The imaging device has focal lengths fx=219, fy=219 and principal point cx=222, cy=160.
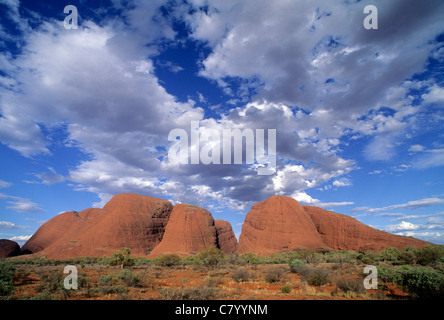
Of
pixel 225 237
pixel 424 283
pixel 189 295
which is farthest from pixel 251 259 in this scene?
pixel 225 237

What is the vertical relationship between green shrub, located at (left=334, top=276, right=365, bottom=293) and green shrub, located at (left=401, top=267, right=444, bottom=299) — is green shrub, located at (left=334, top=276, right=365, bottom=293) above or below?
below

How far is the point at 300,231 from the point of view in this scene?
5206 centimetres

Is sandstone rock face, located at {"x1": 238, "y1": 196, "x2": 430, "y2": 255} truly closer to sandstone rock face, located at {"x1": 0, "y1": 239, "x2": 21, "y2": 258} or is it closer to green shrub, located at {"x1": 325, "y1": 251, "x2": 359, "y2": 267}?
green shrub, located at {"x1": 325, "y1": 251, "x2": 359, "y2": 267}

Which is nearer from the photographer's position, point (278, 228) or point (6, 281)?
point (6, 281)

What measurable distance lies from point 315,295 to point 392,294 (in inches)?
138

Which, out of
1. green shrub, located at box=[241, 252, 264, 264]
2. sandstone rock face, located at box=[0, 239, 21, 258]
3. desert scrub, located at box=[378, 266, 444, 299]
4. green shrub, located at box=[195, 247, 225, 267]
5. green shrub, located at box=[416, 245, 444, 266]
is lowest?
sandstone rock face, located at box=[0, 239, 21, 258]

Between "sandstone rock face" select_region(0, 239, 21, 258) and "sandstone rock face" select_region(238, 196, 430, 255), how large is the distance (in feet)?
209

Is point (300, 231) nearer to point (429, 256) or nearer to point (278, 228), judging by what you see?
point (278, 228)

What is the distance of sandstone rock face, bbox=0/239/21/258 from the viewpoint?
5983cm

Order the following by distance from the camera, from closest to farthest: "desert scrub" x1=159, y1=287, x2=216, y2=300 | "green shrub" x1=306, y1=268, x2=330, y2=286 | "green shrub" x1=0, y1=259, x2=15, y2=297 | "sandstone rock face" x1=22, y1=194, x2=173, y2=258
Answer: "desert scrub" x1=159, y1=287, x2=216, y2=300 → "green shrub" x1=0, y1=259, x2=15, y2=297 → "green shrub" x1=306, y1=268, x2=330, y2=286 → "sandstone rock face" x1=22, y1=194, x2=173, y2=258

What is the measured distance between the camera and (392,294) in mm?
9797

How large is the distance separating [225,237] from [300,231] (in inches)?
1082

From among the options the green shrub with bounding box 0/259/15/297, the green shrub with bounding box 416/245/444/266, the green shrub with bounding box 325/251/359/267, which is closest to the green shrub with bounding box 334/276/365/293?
the green shrub with bounding box 325/251/359/267

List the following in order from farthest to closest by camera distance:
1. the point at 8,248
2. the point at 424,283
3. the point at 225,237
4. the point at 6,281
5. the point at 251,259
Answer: the point at 225,237
the point at 8,248
the point at 251,259
the point at 6,281
the point at 424,283
